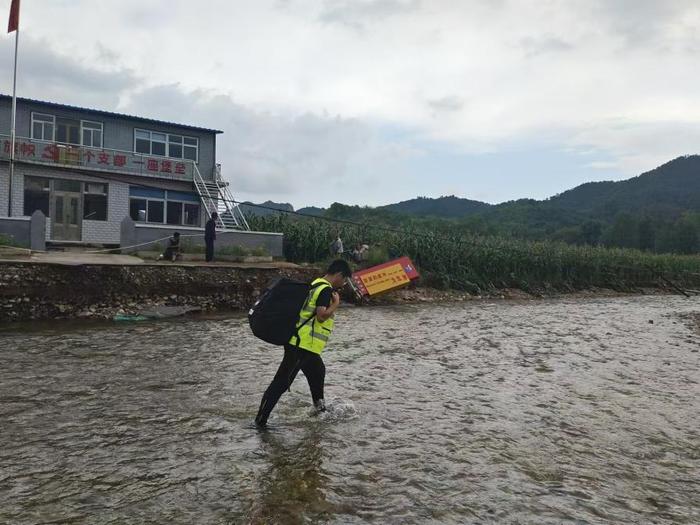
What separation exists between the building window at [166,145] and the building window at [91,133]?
1.68 m

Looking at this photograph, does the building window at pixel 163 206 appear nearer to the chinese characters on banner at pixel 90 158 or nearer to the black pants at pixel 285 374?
the chinese characters on banner at pixel 90 158

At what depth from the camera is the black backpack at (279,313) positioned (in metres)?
6.10

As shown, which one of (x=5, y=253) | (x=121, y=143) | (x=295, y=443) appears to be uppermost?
(x=121, y=143)

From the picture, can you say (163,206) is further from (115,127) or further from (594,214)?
(594,214)

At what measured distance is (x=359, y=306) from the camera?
20828mm

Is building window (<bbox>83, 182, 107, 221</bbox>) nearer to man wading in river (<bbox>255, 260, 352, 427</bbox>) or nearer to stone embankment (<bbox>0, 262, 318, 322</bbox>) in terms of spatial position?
stone embankment (<bbox>0, 262, 318, 322</bbox>)

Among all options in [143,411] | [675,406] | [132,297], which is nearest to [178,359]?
[143,411]

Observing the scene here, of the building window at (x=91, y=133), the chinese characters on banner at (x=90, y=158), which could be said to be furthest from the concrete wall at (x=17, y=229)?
the building window at (x=91, y=133)

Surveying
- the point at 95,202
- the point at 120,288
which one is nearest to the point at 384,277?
the point at 120,288

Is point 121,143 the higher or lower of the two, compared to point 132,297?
higher

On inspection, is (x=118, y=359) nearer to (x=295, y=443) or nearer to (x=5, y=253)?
(x=295, y=443)

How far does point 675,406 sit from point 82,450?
7.72m

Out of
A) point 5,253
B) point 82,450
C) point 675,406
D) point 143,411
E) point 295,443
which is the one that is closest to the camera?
point 82,450

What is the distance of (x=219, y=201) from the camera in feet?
91.5
